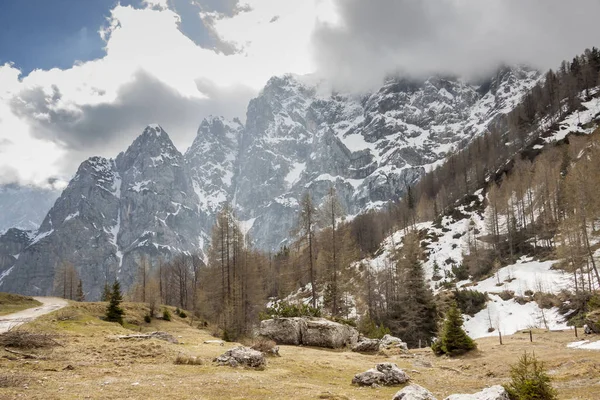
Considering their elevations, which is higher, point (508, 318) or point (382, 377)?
point (382, 377)

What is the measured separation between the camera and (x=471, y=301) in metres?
60.2

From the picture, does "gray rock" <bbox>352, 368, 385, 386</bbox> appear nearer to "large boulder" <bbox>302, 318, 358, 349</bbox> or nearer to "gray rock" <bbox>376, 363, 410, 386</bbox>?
"gray rock" <bbox>376, 363, 410, 386</bbox>

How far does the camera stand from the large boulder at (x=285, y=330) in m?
29.6

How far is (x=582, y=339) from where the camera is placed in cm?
2597

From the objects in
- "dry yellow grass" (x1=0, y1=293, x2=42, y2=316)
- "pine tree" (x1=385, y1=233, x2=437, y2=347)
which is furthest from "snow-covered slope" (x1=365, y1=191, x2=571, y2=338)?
"dry yellow grass" (x1=0, y1=293, x2=42, y2=316)

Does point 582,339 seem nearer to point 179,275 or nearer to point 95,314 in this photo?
point 95,314

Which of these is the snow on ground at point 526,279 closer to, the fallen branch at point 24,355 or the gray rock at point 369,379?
the gray rock at point 369,379

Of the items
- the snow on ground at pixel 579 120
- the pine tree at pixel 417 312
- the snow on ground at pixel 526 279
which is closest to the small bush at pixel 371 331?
the pine tree at pixel 417 312

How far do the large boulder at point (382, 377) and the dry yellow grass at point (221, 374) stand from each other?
74 centimetres

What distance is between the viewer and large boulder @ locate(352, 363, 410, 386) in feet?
51.8

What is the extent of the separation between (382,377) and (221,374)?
277 inches

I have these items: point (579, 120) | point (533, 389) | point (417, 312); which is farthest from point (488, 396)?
point (579, 120)

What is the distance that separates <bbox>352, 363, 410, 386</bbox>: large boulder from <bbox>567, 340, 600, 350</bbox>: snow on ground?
14.1 metres

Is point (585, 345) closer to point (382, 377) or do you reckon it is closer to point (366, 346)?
point (366, 346)
